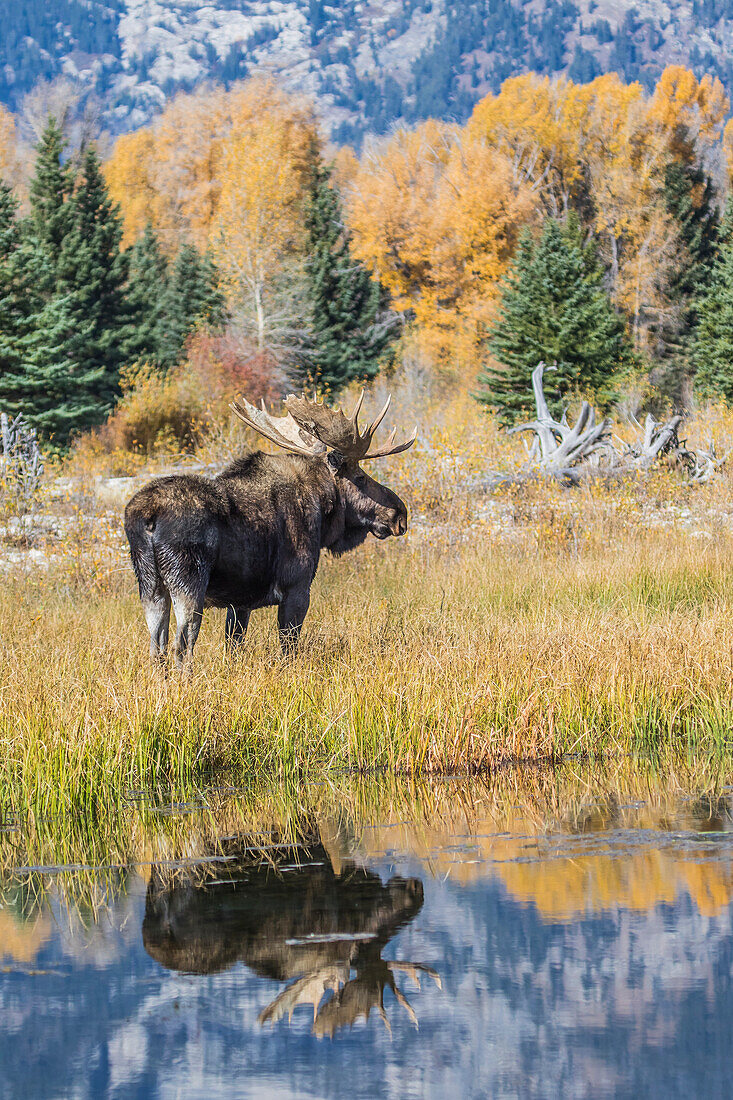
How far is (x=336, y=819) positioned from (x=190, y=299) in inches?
1535

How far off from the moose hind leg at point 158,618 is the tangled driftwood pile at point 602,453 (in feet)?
35.0

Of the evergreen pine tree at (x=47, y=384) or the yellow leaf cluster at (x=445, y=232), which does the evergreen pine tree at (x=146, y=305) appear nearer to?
the evergreen pine tree at (x=47, y=384)

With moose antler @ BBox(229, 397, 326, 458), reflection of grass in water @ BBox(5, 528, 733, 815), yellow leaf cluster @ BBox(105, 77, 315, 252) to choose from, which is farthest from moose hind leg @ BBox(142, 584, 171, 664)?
yellow leaf cluster @ BBox(105, 77, 315, 252)

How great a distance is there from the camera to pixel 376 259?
5309cm

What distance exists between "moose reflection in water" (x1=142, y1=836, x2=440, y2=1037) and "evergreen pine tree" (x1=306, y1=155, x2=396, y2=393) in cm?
3491

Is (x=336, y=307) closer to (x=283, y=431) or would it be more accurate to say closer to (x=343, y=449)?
(x=283, y=431)

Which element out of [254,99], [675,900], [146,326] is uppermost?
[675,900]

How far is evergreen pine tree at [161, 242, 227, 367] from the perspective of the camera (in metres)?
43.2

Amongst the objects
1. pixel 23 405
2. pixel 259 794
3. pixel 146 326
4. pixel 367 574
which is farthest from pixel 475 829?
pixel 146 326

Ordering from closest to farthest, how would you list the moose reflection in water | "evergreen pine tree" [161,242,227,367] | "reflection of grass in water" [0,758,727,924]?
the moose reflection in water < "reflection of grass in water" [0,758,727,924] < "evergreen pine tree" [161,242,227,367]

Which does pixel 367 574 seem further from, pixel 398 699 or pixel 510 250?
pixel 510 250

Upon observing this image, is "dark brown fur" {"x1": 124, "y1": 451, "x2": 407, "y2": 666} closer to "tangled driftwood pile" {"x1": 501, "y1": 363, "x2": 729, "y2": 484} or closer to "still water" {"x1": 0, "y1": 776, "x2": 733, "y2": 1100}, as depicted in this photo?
"still water" {"x1": 0, "y1": 776, "x2": 733, "y2": 1100}

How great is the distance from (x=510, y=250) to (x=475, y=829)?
150ft

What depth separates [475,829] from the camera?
6383 millimetres
